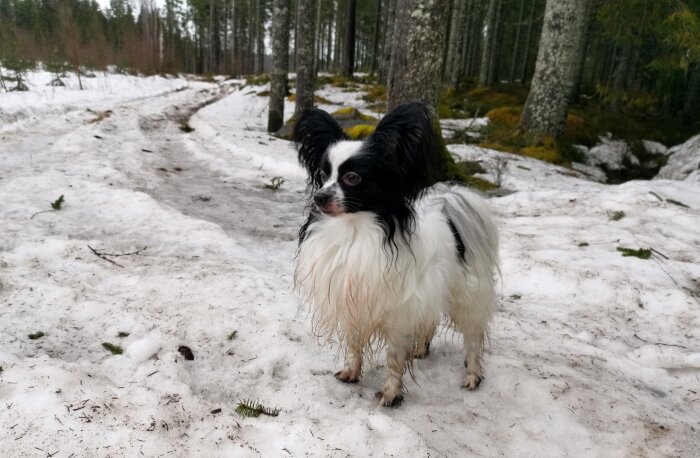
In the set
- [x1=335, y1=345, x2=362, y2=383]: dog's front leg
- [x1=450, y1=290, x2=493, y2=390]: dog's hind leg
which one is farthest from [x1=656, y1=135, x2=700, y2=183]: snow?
[x1=335, y1=345, x2=362, y2=383]: dog's front leg

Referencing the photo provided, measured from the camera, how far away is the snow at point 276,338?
2.27 m

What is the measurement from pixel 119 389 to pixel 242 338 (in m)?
0.88

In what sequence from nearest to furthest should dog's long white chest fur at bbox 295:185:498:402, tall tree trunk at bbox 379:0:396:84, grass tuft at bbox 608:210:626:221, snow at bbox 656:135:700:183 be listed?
dog's long white chest fur at bbox 295:185:498:402, grass tuft at bbox 608:210:626:221, snow at bbox 656:135:700:183, tall tree trunk at bbox 379:0:396:84

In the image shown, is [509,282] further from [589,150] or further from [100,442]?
[589,150]

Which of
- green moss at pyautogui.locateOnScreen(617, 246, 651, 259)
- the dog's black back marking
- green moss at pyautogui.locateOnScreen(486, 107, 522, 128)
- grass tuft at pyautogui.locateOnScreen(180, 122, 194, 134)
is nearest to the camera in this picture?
the dog's black back marking

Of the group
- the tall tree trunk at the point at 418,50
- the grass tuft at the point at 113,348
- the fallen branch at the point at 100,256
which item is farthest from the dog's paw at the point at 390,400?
the tall tree trunk at the point at 418,50

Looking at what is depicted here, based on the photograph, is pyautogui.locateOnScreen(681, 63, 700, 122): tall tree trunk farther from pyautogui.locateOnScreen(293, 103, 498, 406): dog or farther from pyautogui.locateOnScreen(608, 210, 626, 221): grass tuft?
pyautogui.locateOnScreen(293, 103, 498, 406): dog

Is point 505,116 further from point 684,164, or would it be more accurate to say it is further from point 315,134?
point 315,134

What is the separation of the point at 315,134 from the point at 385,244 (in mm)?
810

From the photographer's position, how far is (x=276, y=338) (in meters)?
3.18

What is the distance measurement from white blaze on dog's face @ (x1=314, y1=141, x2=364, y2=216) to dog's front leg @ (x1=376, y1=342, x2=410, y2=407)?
93 centimetres

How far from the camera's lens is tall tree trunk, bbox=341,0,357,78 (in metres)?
23.8

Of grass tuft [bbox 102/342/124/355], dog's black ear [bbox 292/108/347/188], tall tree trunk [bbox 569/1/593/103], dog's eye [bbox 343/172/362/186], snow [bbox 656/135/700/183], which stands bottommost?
grass tuft [bbox 102/342/124/355]

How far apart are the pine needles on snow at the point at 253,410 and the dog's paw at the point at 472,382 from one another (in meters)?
1.26
